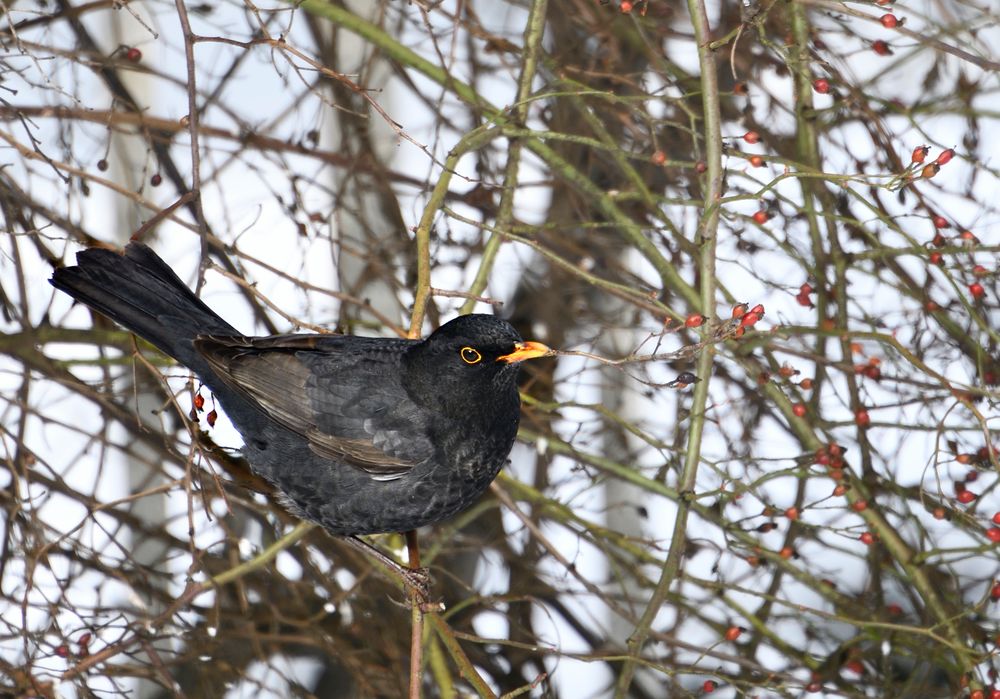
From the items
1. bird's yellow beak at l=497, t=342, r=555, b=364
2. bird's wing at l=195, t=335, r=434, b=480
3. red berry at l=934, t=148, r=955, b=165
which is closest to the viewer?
red berry at l=934, t=148, r=955, b=165

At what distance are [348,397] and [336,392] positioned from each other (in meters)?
0.03

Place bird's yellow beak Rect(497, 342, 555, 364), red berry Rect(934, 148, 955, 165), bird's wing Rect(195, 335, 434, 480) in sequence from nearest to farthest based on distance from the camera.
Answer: red berry Rect(934, 148, 955, 165) → bird's yellow beak Rect(497, 342, 555, 364) → bird's wing Rect(195, 335, 434, 480)

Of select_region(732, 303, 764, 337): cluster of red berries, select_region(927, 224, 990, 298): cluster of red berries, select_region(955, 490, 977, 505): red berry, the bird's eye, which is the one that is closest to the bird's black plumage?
the bird's eye

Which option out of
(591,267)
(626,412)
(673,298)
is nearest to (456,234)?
(591,267)

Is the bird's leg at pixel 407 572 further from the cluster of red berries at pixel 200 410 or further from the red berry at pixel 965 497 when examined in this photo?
the red berry at pixel 965 497

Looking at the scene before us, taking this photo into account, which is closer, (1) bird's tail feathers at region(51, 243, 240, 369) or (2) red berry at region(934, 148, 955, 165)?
(2) red berry at region(934, 148, 955, 165)

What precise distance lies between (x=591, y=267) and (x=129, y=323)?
2071 mm

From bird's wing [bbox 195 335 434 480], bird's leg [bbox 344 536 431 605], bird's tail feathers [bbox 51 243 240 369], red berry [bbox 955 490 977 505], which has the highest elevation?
bird's tail feathers [bbox 51 243 240 369]

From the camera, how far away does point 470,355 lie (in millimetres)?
2480

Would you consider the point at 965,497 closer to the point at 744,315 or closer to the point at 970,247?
the point at 970,247

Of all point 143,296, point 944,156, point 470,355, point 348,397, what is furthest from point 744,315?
point 143,296

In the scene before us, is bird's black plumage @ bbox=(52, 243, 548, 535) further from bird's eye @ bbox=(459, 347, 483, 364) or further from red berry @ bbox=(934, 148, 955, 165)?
red berry @ bbox=(934, 148, 955, 165)

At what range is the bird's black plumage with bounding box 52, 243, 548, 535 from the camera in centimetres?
250

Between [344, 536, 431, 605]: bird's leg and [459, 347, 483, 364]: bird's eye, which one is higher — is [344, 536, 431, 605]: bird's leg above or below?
below
